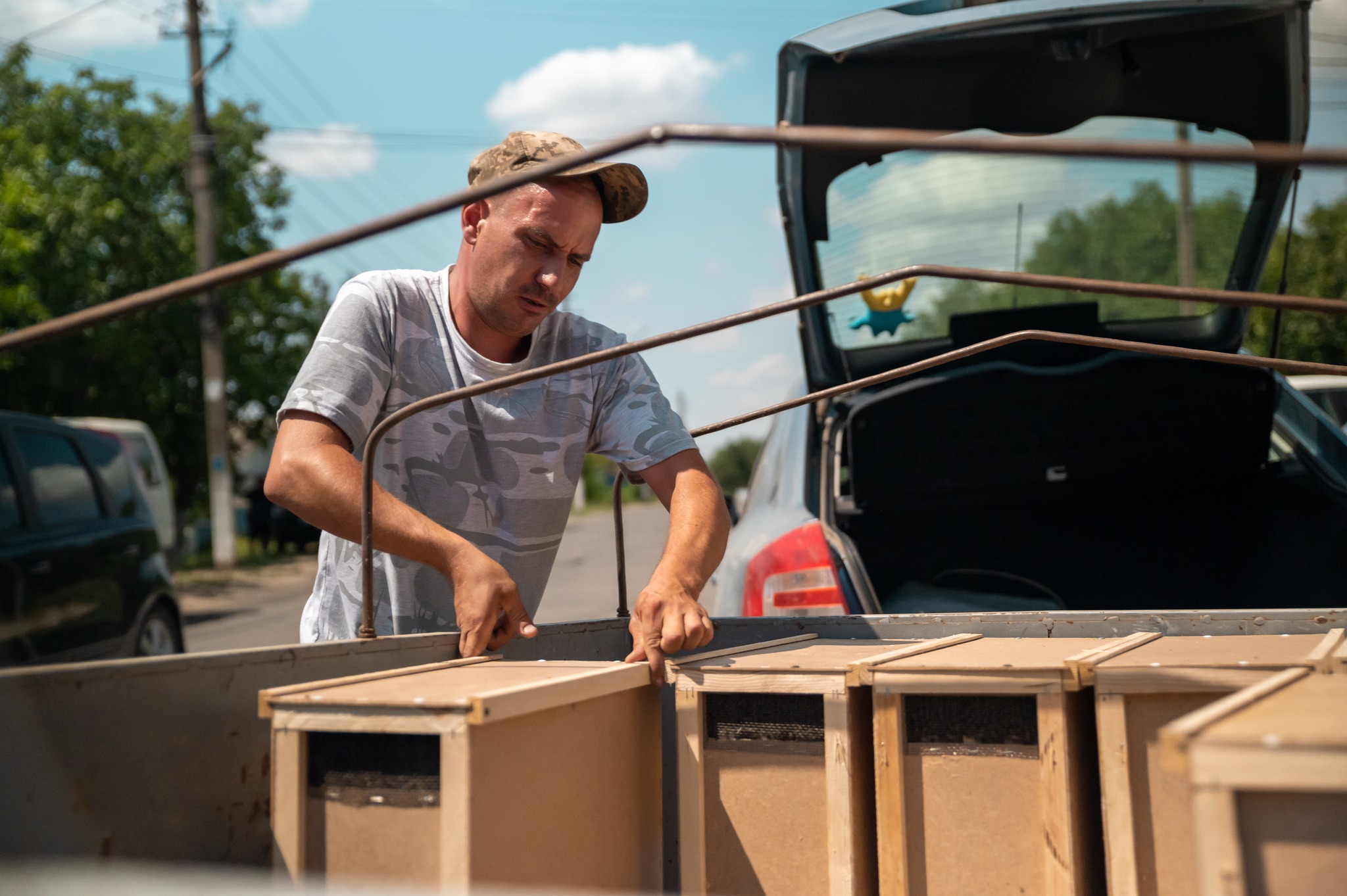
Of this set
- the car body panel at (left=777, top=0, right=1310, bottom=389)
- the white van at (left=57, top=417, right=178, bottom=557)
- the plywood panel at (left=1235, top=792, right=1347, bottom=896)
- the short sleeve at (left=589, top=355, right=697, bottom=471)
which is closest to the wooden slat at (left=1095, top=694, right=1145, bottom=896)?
the plywood panel at (left=1235, top=792, right=1347, bottom=896)

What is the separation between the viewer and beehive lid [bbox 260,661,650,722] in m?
1.30

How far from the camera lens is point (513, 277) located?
2.24 meters

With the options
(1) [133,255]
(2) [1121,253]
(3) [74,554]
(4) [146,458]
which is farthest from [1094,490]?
(1) [133,255]

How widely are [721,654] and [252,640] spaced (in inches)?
357

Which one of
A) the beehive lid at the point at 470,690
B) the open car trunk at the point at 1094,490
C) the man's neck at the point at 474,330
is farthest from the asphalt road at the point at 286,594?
the beehive lid at the point at 470,690

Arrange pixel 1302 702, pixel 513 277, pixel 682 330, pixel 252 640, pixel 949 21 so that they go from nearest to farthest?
pixel 1302 702 → pixel 682 330 → pixel 513 277 → pixel 949 21 → pixel 252 640

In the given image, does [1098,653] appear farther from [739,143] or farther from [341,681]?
[341,681]

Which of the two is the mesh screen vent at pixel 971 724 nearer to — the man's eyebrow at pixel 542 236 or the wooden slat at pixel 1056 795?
the wooden slat at pixel 1056 795

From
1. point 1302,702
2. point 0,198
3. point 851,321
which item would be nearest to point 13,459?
point 851,321

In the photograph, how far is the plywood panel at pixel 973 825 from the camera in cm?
144

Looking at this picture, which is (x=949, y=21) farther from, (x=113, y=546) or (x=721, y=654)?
(x=113, y=546)

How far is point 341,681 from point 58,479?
5.35 metres

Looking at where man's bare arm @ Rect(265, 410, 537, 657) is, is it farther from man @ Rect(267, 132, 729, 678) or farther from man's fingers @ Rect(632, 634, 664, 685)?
man's fingers @ Rect(632, 634, 664, 685)

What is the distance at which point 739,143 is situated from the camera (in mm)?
1192
